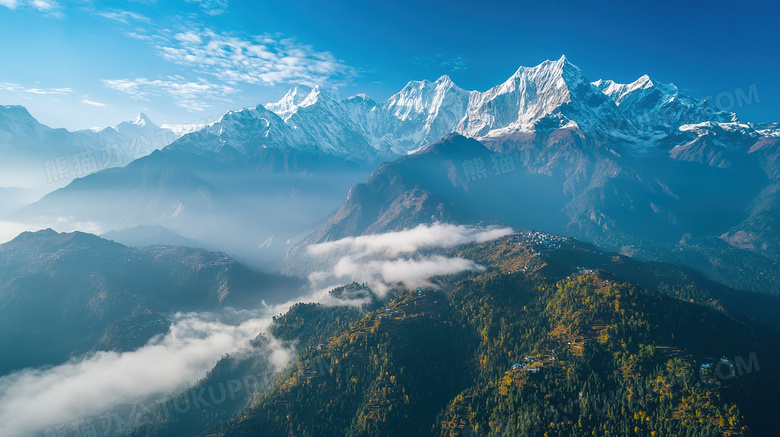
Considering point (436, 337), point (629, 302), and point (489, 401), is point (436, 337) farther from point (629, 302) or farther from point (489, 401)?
point (629, 302)

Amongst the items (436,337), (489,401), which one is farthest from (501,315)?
(489,401)

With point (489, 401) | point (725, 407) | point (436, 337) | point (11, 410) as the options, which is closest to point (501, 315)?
point (436, 337)

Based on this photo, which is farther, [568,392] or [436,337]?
[436,337]

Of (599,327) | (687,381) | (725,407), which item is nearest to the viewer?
(725,407)

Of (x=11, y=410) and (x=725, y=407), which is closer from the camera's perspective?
(x=725, y=407)

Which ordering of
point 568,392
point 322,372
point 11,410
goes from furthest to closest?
point 11,410 → point 322,372 → point 568,392

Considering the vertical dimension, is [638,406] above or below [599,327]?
below

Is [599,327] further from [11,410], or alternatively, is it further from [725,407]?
[11,410]

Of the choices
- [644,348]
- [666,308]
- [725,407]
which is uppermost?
[666,308]

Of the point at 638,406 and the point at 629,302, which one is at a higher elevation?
the point at 629,302
